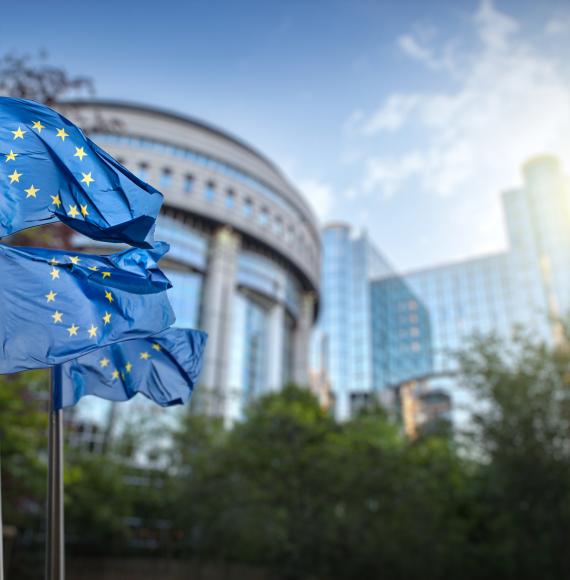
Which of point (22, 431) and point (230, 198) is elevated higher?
point (230, 198)

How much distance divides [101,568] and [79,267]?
2342cm

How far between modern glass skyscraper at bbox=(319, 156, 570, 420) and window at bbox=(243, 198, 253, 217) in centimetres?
3608

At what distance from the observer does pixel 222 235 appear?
50562mm

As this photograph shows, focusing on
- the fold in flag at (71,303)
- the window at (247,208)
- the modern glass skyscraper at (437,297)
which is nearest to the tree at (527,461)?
the fold in flag at (71,303)

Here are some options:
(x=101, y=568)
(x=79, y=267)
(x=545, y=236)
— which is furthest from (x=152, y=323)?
(x=545, y=236)

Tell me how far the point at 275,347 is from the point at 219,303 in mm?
7775

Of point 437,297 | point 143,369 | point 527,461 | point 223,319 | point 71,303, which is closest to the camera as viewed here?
point 71,303

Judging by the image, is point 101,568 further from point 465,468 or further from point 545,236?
point 545,236

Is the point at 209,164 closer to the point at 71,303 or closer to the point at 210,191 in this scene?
the point at 210,191

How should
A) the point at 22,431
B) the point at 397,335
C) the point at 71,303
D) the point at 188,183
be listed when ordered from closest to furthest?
the point at 71,303, the point at 22,431, the point at 188,183, the point at 397,335

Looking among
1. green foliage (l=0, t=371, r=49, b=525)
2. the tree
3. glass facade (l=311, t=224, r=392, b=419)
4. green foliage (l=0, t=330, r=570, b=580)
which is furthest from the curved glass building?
glass facade (l=311, t=224, r=392, b=419)

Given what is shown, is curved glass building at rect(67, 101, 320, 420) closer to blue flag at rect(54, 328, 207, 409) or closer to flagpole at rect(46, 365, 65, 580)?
blue flag at rect(54, 328, 207, 409)

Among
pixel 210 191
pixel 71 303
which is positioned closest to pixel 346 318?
pixel 210 191

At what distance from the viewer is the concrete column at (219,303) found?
47.6m
